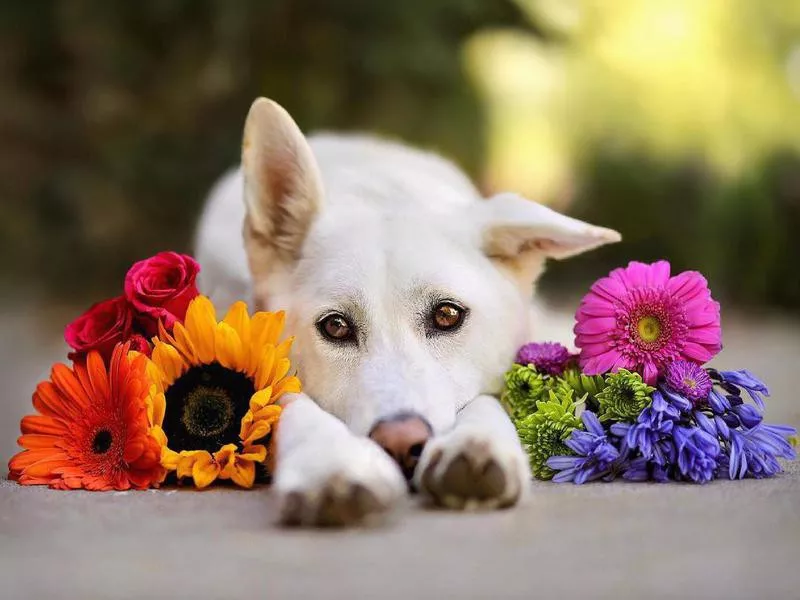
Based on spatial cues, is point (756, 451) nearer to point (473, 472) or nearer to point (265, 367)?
point (473, 472)

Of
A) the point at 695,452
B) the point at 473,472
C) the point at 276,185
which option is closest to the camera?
the point at 473,472

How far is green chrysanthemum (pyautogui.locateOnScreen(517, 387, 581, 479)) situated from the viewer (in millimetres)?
2045

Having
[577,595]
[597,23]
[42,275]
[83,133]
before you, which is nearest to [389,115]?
[597,23]

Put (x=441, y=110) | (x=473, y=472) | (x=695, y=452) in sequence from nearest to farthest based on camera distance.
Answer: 1. (x=473, y=472)
2. (x=695, y=452)
3. (x=441, y=110)

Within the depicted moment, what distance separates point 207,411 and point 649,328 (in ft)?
3.32

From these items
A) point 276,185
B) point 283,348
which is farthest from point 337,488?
point 276,185

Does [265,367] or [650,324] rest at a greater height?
[650,324]

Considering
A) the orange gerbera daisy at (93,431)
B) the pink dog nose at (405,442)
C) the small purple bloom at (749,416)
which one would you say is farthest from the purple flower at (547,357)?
the orange gerbera daisy at (93,431)

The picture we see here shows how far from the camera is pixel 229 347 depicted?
2.10 meters

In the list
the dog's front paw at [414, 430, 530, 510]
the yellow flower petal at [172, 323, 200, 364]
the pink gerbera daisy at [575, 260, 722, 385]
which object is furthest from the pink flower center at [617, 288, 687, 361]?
the yellow flower petal at [172, 323, 200, 364]

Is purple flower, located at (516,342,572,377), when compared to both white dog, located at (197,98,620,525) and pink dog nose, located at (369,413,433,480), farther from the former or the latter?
pink dog nose, located at (369,413,433,480)

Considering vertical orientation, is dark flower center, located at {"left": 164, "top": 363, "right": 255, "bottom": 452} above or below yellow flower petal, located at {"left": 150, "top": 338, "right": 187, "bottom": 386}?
below

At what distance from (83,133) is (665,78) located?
4666mm

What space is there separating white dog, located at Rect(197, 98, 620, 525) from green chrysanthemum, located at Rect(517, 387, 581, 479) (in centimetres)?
8
